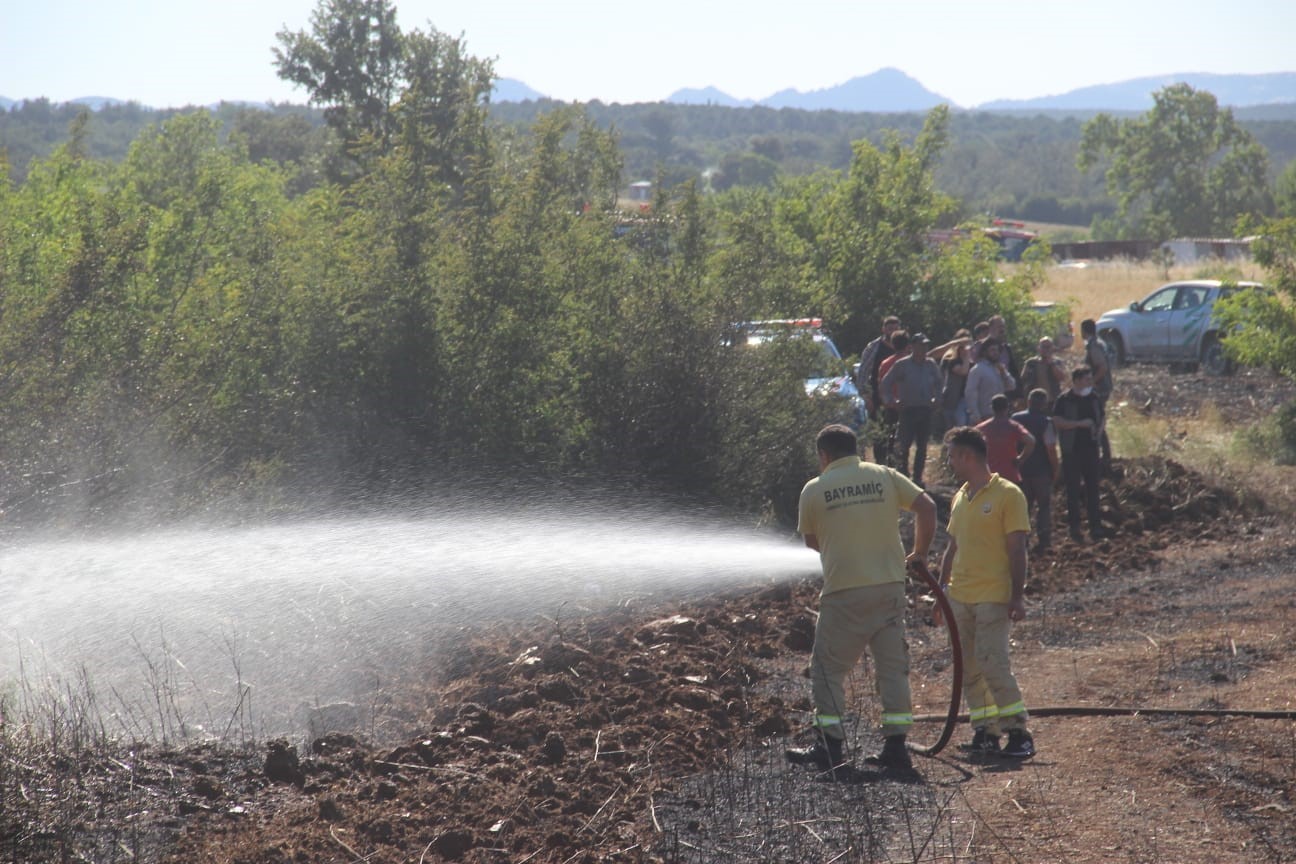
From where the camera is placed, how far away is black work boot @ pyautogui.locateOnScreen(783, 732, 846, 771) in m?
6.72

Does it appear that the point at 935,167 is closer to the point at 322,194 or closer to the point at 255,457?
the point at 322,194

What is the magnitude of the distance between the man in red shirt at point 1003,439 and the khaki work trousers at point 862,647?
514cm

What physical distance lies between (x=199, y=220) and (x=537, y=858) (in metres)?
11.1

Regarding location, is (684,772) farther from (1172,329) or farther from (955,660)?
(1172,329)

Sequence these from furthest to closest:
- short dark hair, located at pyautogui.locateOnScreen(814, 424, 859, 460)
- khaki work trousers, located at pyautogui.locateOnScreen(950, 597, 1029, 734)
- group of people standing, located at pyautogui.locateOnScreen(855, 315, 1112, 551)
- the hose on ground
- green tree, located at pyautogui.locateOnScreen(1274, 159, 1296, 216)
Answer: green tree, located at pyautogui.locateOnScreen(1274, 159, 1296, 216), group of people standing, located at pyautogui.locateOnScreen(855, 315, 1112, 551), the hose on ground, khaki work trousers, located at pyautogui.locateOnScreen(950, 597, 1029, 734), short dark hair, located at pyautogui.locateOnScreen(814, 424, 859, 460)

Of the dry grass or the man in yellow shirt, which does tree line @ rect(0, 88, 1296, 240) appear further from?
the man in yellow shirt

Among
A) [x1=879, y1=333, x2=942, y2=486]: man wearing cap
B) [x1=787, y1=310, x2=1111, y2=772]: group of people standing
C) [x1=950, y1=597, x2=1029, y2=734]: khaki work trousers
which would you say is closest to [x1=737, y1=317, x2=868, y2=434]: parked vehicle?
[x1=879, y1=333, x2=942, y2=486]: man wearing cap

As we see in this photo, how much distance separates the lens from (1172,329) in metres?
27.8

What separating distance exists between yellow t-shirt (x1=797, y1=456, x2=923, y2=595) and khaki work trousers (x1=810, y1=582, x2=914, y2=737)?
0.07 meters

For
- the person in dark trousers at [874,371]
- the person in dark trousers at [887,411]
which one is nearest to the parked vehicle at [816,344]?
the person in dark trousers at [887,411]

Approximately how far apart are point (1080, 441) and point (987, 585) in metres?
6.83

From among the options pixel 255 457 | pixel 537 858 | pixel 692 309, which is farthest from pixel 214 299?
pixel 537 858

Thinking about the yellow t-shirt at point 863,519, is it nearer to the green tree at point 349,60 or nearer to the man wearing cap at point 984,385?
the man wearing cap at point 984,385

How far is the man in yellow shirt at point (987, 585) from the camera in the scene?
280 inches
